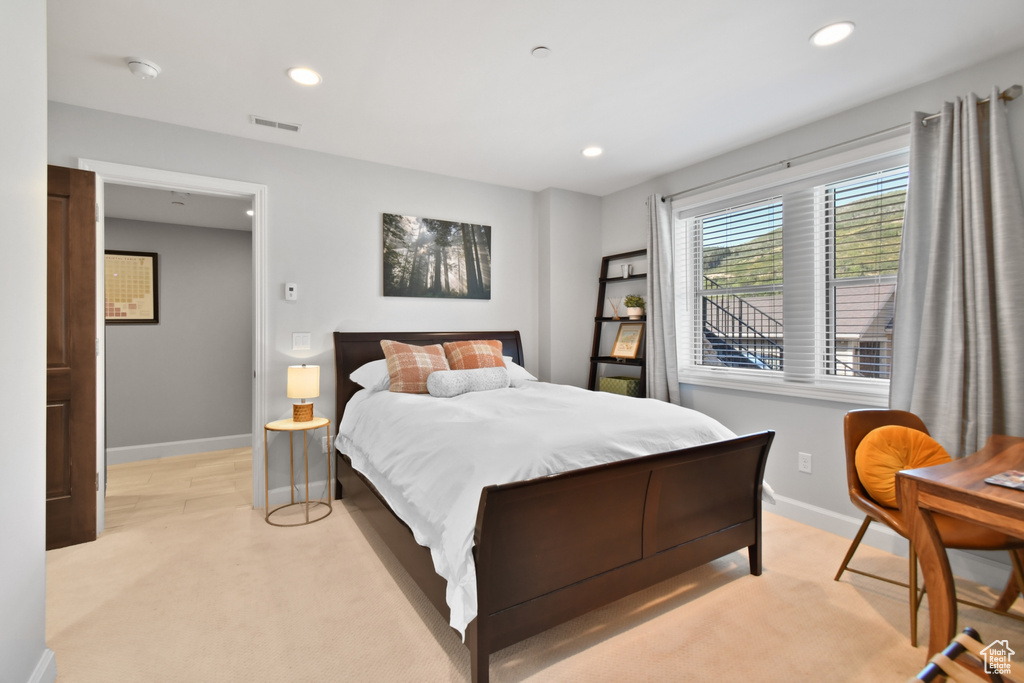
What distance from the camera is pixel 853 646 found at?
183 centimetres

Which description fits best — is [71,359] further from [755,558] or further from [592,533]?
[755,558]

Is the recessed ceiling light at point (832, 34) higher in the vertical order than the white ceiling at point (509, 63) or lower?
lower

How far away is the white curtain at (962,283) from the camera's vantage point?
215cm

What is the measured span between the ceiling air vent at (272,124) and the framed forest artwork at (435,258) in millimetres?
860

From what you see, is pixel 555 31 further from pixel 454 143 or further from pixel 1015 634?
pixel 1015 634

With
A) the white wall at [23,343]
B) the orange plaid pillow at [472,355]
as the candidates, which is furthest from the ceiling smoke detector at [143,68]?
the orange plaid pillow at [472,355]

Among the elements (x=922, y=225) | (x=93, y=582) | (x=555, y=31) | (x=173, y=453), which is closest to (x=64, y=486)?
(x=93, y=582)

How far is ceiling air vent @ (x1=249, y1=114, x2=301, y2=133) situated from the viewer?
2.92 meters

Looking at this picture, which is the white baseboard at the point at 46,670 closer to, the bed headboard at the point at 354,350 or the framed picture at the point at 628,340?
the bed headboard at the point at 354,350

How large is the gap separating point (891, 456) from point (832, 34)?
6.03 feet

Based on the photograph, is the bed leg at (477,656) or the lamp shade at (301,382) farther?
the lamp shade at (301,382)

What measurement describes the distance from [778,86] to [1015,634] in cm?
262

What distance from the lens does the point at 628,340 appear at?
416 centimetres

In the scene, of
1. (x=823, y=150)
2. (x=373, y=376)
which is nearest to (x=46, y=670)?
(x=373, y=376)
